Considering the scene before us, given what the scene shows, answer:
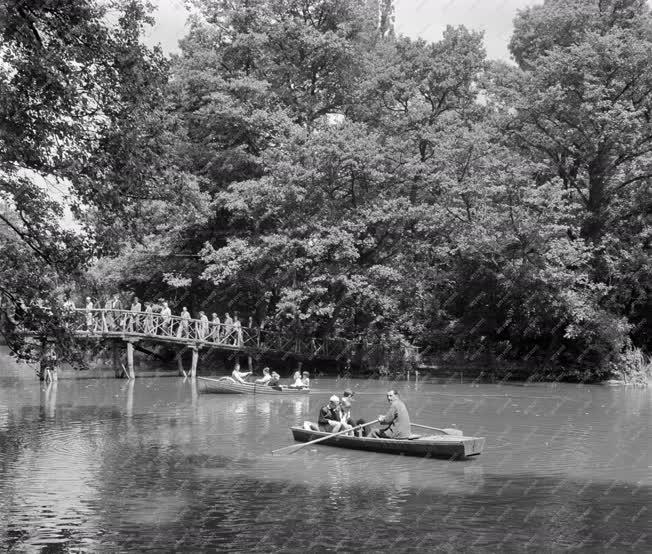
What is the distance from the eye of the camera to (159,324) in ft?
135

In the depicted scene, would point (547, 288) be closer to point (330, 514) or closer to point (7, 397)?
point (7, 397)

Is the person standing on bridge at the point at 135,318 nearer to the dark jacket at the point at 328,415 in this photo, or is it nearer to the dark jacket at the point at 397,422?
the dark jacket at the point at 328,415

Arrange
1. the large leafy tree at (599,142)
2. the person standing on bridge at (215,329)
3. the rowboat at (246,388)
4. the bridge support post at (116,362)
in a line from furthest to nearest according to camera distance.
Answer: the person standing on bridge at (215,329) < the bridge support post at (116,362) < the large leafy tree at (599,142) < the rowboat at (246,388)

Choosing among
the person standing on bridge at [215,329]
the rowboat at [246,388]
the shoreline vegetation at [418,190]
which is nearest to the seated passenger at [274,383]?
the rowboat at [246,388]

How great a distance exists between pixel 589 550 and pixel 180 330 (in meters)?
30.9

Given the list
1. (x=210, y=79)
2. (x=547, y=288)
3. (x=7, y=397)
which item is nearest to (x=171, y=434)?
(x=7, y=397)

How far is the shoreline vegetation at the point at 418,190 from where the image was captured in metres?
39.7

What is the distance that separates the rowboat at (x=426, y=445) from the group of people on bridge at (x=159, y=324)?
20.4m

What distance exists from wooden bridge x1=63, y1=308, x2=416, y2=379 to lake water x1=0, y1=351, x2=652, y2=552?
10750mm

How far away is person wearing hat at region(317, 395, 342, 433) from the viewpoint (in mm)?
21484

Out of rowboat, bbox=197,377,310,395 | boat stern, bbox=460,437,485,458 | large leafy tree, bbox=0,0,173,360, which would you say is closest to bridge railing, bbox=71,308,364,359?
rowboat, bbox=197,377,310,395

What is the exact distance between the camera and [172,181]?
15.0 m

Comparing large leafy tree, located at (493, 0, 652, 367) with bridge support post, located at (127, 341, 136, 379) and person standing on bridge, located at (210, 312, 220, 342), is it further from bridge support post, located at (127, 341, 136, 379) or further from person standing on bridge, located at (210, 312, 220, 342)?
bridge support post, located at (127, 341, 136, 379)

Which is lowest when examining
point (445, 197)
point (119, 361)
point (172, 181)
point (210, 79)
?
point (119, 361)
